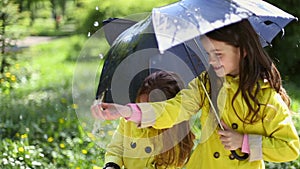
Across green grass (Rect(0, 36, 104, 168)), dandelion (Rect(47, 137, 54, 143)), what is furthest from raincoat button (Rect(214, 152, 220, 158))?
dandelion (Rect(47, 137, 54, 143))

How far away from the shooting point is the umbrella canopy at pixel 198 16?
84.8 inches

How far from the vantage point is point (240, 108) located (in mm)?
2393

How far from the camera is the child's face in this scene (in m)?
2.35

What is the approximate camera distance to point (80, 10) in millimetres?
8500

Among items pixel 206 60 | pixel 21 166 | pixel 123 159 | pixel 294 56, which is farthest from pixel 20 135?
pixel 294 56

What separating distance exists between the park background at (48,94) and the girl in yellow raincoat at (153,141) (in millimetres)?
243

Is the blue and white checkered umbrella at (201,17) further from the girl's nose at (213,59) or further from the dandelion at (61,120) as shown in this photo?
the dandelion at (61,120)

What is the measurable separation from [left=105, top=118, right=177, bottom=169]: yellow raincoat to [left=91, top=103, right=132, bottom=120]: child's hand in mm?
254

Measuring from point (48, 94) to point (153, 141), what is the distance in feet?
13.8

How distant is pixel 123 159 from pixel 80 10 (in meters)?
5.99

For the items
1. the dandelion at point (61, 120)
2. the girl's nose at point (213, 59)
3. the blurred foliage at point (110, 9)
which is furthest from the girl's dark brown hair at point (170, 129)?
the dandelion at point (61, 120)

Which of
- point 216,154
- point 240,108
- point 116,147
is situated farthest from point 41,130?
point 240,108

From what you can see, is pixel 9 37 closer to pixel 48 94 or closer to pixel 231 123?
pixel 48 94

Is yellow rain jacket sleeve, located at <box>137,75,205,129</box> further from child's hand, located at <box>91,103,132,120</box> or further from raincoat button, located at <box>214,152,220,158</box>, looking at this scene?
raincoat button, located at <box>214,152,220,158</box>
